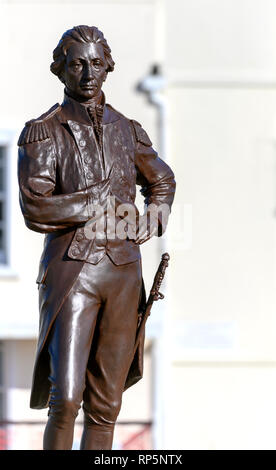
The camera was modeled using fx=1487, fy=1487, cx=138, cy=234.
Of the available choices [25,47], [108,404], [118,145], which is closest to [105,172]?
[118,145]

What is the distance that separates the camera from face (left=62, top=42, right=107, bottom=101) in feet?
22.5

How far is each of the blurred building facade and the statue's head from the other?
7805 mm

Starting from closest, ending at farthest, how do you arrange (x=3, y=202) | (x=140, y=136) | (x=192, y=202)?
(x=140, y=136), (x=3, y=202), (x=192, y=202)

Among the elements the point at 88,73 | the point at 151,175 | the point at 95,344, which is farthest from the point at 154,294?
the point at 88,73

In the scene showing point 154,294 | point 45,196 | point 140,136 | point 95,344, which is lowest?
point 95,344

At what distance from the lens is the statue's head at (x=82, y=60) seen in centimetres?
687

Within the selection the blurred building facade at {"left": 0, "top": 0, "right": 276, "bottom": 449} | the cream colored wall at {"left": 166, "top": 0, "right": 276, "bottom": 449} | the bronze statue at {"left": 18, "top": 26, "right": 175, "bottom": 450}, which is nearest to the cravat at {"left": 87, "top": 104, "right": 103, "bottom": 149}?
the bronze statue at {"left": 18, "top": 26, "right": 175, "bottom": 450}

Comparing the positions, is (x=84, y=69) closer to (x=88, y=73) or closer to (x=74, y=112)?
(x=88, y=73)

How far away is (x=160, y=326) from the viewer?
15055mm

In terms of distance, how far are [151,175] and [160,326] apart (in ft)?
26.2

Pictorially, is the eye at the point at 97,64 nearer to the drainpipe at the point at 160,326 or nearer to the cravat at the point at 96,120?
the cravat at the point at 96,120

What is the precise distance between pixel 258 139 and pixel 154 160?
28.2 ft

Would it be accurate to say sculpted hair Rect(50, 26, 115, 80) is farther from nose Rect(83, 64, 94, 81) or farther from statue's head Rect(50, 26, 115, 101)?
nose Rect(83, 64, 94, 81)

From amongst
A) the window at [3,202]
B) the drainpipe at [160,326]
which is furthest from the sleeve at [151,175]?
the window at [3,202]
